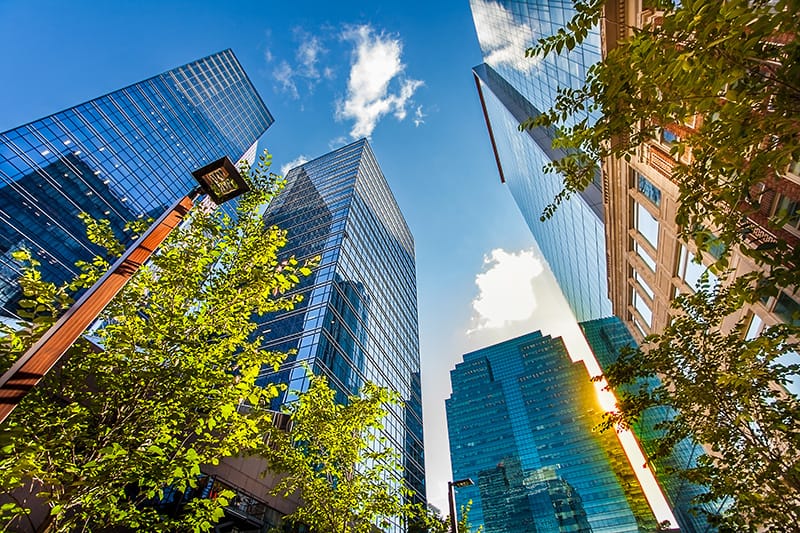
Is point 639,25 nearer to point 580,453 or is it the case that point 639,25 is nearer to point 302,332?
point 302,332

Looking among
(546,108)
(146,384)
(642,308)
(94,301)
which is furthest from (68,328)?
(546,108)

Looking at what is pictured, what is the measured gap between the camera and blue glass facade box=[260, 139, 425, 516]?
39938 millimetres

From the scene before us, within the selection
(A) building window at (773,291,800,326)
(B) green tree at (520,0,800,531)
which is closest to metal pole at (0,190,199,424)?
(B) green tree at (520,0,800,531)

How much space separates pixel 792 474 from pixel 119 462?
39.4 feet

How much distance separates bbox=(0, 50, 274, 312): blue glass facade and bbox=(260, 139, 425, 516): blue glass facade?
24.5 meters

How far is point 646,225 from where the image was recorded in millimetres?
18438

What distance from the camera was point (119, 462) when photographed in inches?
225

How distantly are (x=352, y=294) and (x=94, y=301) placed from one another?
45.2 meters

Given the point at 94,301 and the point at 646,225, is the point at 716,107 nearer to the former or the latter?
the point at 94,301

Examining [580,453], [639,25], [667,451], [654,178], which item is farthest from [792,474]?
[580,453]

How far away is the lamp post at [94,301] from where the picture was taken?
9.95 ft

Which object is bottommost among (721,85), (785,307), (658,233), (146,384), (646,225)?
(146,384)

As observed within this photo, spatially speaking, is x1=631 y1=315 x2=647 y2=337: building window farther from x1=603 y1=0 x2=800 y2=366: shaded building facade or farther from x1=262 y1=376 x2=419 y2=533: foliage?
x1=262 y1=376 x2=419 y2=533: foliage

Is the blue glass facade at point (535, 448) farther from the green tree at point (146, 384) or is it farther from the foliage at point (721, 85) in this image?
the foliage at point (721, 85)
